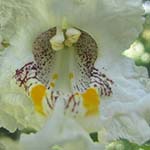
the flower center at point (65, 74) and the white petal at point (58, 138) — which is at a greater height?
the flower center at point (65, 74)

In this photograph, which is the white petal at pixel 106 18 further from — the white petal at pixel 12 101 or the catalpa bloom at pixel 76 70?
the white petal at pixel 12 101

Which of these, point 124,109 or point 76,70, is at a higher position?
point 76,70

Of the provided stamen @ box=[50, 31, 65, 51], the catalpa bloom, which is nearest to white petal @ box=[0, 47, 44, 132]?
the catalpa bloom

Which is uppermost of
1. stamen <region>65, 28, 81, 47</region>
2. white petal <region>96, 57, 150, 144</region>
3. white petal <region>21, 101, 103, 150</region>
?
stamen <region>65, 28, 81, 47</region>

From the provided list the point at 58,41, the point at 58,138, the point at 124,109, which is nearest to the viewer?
the point at 58,138

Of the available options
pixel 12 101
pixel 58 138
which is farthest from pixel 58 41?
pixel 58 138

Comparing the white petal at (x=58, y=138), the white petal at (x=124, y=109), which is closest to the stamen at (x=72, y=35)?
the white petal at (x=124, y=109)

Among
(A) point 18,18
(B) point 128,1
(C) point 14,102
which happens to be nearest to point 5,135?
(C) point 14,102

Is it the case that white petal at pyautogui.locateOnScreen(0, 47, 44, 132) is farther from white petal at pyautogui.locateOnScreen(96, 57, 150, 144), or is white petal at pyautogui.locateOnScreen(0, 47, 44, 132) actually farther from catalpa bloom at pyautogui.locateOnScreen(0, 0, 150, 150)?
white petal at pyautogui.locateOnScreen(96, 57, 150, 144)

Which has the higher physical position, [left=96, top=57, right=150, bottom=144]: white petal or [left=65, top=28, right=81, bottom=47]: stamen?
[left=65, top=28, right=81, bottom=47]: stamen

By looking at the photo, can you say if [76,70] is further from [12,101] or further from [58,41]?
[12,101]
